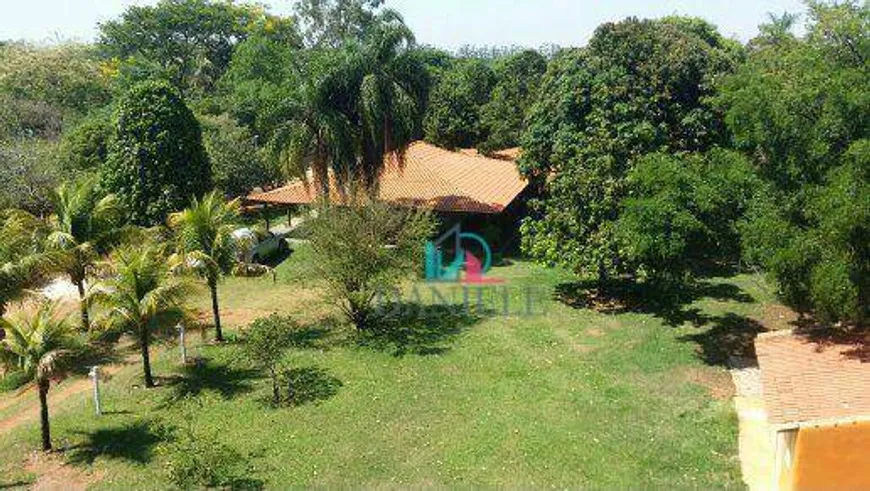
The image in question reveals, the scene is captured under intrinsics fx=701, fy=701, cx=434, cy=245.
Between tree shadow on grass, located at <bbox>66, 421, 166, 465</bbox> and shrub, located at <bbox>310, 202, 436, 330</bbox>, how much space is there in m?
6.23

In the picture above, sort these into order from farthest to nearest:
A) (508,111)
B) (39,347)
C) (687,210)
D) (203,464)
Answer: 1. (508,111)
2. (687,210)
3. (39,347)
4. (203,464)

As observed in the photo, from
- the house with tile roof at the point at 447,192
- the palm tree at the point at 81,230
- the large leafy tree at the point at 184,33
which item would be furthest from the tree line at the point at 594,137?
the large leafy tree at the point at 184,33

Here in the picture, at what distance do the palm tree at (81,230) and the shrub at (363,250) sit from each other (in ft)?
20.4

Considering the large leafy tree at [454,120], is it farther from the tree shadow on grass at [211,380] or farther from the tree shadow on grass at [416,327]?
the tree shadow on grass at [211,380]

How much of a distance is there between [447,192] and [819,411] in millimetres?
19665

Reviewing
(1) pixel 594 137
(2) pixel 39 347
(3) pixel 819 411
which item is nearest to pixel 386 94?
(1) pixel 594 137

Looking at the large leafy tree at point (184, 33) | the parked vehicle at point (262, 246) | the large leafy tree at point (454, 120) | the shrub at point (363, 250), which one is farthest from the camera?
the large leafy tree at point (184, 33)

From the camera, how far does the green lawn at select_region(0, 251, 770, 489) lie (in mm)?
13102

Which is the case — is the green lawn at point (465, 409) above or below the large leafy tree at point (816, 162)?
below

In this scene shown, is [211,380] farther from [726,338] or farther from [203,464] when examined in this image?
[726,338]

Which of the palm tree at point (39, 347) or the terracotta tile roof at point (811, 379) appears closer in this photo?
the terracotta tile roof at point (811, 379)

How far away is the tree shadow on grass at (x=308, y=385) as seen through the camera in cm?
1627

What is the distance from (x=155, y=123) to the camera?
26.6 metres

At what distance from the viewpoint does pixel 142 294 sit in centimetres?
1625
